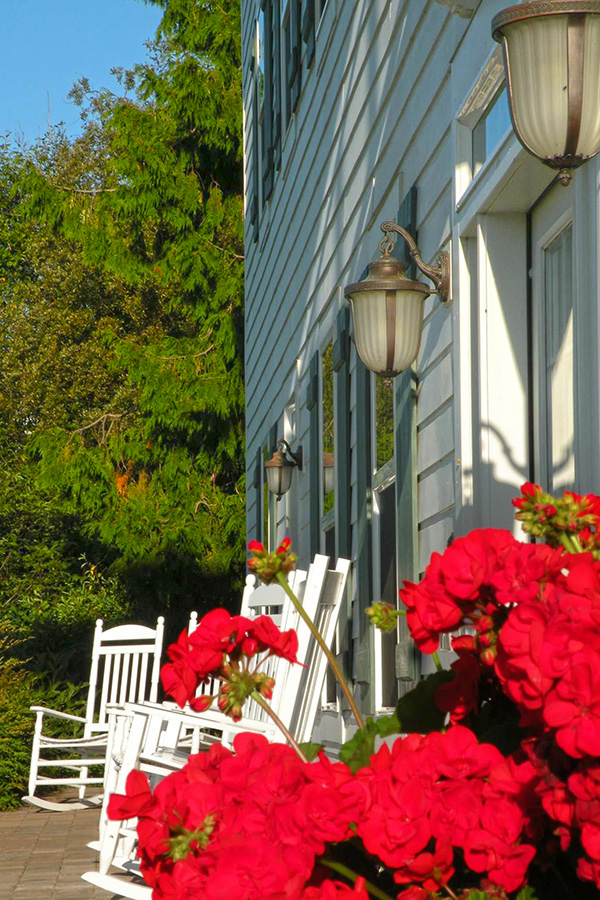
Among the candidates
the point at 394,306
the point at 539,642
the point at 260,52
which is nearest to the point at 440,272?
the point at 394,306

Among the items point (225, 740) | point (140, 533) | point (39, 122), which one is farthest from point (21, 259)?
point (225, 740)

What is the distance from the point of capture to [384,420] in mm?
4754

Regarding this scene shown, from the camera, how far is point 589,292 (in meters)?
2.37

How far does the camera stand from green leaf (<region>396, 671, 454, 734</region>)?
4.87ft

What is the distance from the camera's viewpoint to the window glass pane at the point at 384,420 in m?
4.61

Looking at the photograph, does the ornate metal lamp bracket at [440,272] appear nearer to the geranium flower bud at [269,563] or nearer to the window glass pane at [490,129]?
the window glass pane at [490,129]

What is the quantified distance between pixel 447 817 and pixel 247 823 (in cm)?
20

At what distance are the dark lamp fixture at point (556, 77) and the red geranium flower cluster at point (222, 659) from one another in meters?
0.95

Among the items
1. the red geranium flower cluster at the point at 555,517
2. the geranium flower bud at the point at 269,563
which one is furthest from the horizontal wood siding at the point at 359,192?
the red geranium flower cluster at the point at 555,517

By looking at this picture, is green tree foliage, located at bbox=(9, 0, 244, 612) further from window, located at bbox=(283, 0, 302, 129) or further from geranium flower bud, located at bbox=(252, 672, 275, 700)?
geranium flower bud, located at bbox=(252, 672, 275, 700)

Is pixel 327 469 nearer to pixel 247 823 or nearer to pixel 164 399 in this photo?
pixel 247 823

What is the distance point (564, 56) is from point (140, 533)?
52.6 feet

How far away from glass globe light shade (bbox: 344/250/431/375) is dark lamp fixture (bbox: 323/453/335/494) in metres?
2.88

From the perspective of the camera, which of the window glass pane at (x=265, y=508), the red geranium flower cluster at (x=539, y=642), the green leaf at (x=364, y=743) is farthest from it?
the window glass pane at (x=265, y=508)
